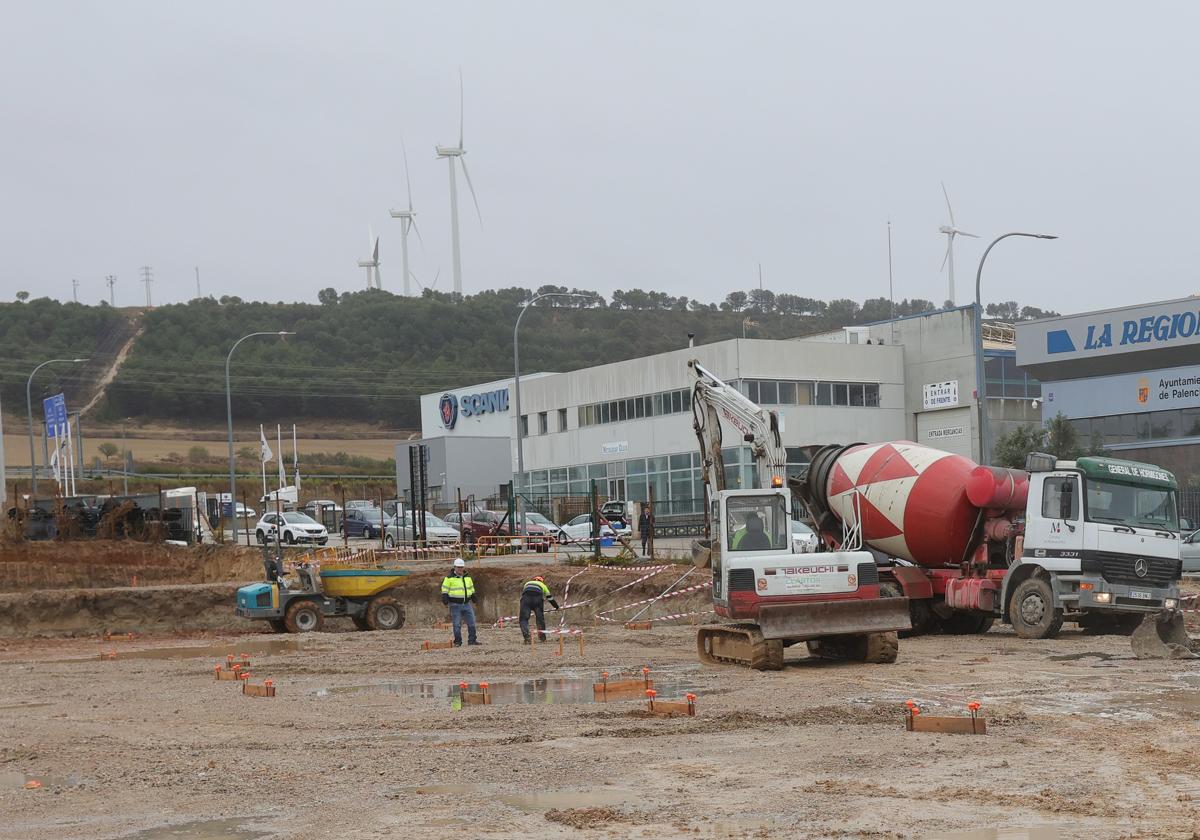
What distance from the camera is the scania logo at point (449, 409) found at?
81500mm

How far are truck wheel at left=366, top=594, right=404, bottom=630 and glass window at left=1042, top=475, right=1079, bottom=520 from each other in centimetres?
1496

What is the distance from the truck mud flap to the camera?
60.6 ft

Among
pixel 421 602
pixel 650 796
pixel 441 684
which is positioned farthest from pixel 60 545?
pixel 650 796

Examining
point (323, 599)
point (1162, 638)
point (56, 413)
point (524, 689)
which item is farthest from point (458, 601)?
point (56, 413)

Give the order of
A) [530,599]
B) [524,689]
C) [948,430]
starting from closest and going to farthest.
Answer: [524,689] < [530,599] < [948,430]

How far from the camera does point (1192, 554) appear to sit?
34.9 m

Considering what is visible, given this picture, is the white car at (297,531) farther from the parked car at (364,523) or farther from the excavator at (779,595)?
the excavator at (779,595)

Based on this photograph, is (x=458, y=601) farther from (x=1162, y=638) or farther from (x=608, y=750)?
(x=608, y=750)

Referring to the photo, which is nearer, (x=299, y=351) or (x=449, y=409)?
(x=449, y=409)

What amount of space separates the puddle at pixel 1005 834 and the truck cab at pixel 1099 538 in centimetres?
Result: 1323

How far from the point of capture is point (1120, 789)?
978 cm

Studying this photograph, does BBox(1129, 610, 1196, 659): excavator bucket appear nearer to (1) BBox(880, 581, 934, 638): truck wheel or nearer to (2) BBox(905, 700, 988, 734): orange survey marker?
(1) BBox(880, 581, 934, 638): truck wheel

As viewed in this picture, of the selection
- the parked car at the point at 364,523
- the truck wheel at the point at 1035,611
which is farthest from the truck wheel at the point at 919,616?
the parked car at the point at 364,523

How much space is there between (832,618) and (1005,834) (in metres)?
10.1
